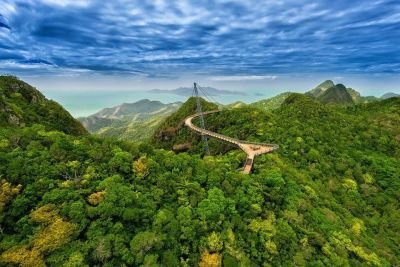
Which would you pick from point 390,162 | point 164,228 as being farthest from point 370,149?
point 164,228

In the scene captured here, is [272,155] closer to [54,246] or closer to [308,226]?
[308,226]

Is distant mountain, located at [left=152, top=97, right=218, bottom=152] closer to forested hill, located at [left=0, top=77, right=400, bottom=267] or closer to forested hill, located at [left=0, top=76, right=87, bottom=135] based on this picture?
forested hill, located at [left=0, top=76, right=87, bottom=135]

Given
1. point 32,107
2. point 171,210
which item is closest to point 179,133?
point 32,107

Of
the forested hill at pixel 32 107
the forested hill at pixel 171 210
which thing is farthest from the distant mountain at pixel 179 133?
the forested hill at pixel 171 210

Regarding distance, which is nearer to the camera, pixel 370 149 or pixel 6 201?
pixel 6 201

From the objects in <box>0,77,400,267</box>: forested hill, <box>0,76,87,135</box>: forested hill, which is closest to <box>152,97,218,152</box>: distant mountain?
<box>0,76,87,135</box>: forested hill

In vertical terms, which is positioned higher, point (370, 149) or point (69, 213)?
point (69, 213)
